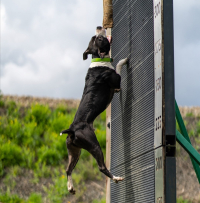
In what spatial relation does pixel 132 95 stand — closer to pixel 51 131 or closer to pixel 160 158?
pixel 160 158

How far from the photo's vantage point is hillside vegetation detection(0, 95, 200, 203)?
9.44 meters

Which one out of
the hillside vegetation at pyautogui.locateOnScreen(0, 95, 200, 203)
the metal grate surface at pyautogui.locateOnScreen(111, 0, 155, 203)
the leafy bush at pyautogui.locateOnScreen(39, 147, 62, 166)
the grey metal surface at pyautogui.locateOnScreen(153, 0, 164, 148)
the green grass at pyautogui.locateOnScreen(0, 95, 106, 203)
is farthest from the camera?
the leafy bush at pyautogui.locateOnScreen(39, 147, 62, 166)

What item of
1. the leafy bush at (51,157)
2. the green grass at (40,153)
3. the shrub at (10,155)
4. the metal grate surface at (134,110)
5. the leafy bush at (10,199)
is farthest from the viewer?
the leafy bush at (51,157)

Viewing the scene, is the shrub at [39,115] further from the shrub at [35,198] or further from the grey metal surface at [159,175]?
the grey metal surface at [159,175]

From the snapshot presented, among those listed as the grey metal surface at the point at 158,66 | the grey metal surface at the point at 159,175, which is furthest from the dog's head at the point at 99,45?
the grey metal surface at the point at 159,175

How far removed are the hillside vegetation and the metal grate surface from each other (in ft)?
15.0

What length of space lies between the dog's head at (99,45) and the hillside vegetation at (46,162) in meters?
5.10

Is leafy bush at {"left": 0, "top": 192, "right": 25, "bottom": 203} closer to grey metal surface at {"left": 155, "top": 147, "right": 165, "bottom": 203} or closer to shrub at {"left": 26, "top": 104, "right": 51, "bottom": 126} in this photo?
shrub at {"left": 26, "top": 104, "right": 51, "bottom": 126}

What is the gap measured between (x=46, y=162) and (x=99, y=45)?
6333 millimetres

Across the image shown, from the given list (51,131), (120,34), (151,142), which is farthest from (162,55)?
(51,131)

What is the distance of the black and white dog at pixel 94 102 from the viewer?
418 cm

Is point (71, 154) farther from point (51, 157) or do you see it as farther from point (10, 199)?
point (51, 157)

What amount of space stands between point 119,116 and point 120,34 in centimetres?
95

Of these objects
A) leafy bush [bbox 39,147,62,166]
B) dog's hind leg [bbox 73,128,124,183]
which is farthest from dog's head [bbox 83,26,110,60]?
leafy bush [bbox 39,147,62,166]
